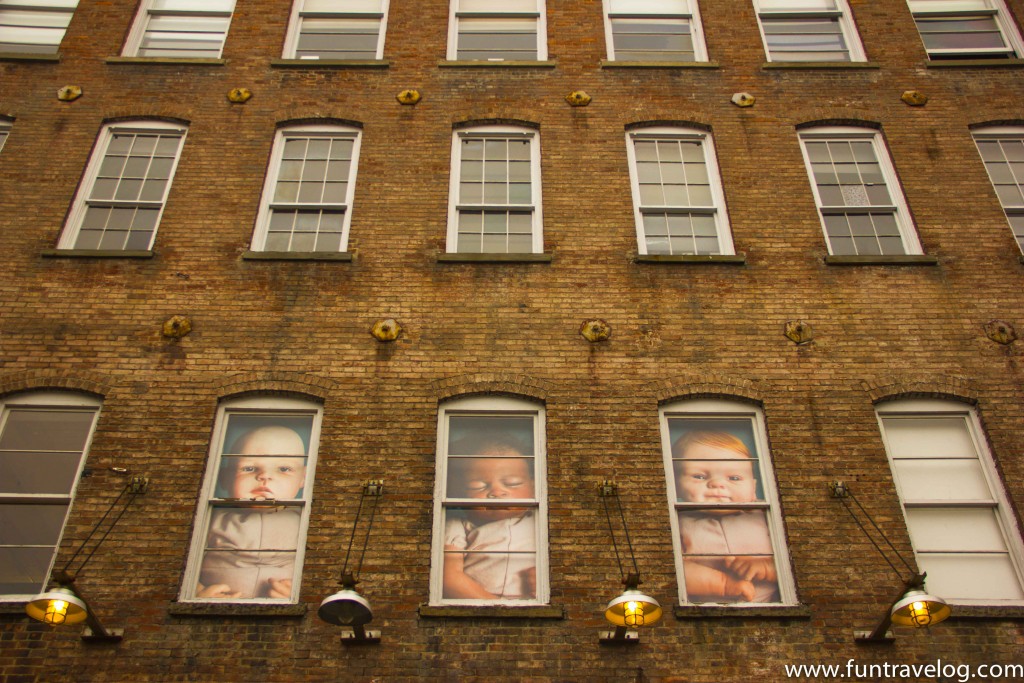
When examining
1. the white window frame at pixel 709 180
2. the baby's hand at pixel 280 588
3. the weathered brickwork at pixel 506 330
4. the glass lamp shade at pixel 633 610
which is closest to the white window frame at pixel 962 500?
A: the weathered brickwork at pixel 506 330

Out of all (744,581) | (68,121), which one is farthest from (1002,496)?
(68,121)

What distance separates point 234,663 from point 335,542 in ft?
4.61

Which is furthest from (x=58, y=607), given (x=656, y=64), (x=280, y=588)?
(x=656, y=64)

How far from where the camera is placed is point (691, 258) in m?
10.5

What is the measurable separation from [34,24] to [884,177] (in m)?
13.8

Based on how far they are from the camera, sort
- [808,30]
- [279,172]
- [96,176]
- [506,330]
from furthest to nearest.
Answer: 1. [808,30]
2. [279,172]
3. [96,176]
4. [506,330]

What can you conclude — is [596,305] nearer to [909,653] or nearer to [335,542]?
[335,542]

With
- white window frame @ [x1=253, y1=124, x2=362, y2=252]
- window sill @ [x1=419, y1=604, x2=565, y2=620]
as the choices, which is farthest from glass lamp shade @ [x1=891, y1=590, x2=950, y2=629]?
white window frame @ [x1=253, y1=124, x2=362, y2=252]

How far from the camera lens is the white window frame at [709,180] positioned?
36.3 ft

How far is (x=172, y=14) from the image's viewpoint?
1402 centimetres

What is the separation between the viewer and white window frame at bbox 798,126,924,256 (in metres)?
11.1

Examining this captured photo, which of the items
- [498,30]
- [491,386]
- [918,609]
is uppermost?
[498,30]

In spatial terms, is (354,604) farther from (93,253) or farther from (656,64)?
(656,64)

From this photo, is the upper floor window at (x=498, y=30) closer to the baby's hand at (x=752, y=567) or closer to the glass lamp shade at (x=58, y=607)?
the baby's hand at (x=752, y=567)
